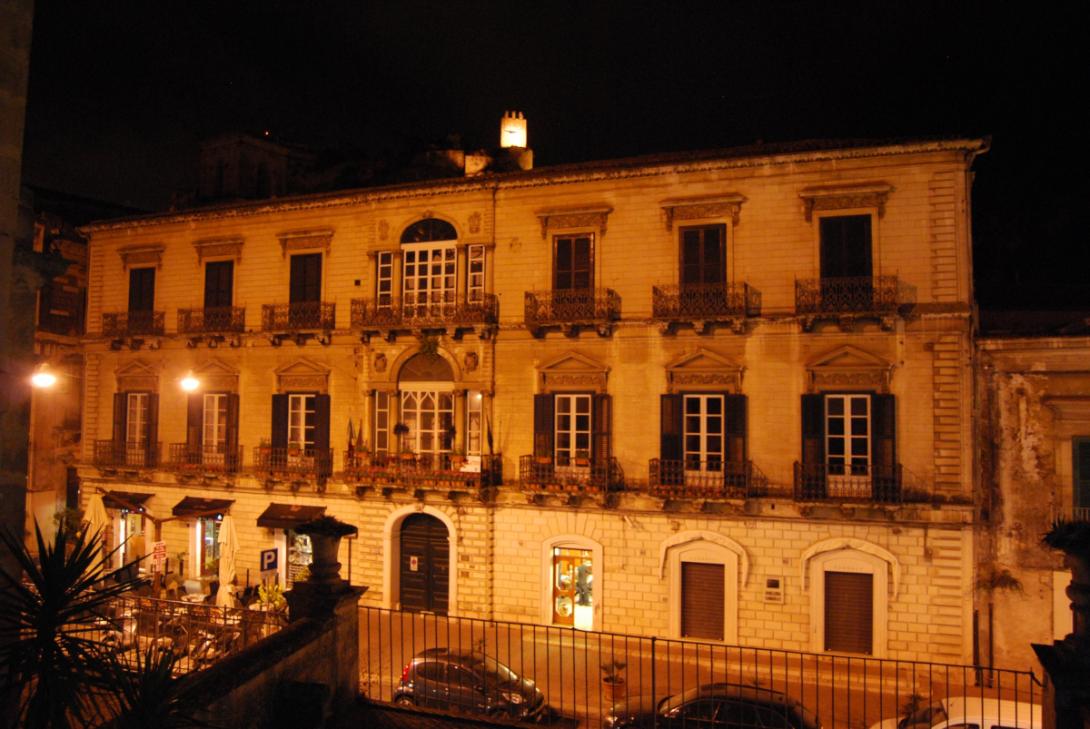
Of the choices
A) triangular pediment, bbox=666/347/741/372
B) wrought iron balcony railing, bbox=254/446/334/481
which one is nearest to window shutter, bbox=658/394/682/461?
triangular pediment, bbox=666/347/741/372

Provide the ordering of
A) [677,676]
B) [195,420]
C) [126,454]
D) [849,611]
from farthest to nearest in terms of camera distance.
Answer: [126,454] < [195,420] < [849,611] < [677,676]

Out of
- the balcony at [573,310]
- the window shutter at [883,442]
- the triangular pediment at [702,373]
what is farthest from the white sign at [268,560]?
the window shutter at [883,442]

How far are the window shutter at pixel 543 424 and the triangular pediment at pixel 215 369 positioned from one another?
10641mm

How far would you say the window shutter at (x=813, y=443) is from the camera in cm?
1806

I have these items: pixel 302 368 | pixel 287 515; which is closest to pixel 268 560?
pixel 287 515

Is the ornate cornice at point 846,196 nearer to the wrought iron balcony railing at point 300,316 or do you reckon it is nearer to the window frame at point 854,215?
the window frame at point 854,215

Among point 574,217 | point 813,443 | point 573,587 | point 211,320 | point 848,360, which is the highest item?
point 574,217

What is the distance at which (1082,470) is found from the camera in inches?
673

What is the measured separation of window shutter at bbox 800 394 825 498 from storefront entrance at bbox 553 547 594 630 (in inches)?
240

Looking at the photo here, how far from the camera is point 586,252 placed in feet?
67.8

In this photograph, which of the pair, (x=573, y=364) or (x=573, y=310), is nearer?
(x=573, y=310)

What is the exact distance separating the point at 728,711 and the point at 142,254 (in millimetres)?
24203

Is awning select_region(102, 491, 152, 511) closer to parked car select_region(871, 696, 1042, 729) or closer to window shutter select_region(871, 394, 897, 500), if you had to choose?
window shutter select_region(871, 394, 897, 500)

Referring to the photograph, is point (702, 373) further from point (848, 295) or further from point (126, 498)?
point (126, 498)
